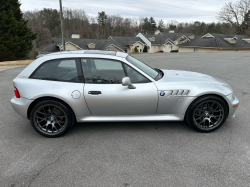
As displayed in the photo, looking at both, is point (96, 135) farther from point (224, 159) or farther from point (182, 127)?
point (224, 159)

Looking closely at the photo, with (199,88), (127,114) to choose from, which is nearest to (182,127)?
(199,88)

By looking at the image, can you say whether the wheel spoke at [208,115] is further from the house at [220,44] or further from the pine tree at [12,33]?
the house at [220,44]

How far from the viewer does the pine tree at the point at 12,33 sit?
72.5 feet

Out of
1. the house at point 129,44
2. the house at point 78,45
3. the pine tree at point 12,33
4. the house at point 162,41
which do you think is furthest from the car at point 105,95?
the house at point 162,41

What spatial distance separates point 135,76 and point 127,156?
1.44 metres

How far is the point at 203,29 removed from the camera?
8388 cm

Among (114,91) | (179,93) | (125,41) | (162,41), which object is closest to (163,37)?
(162,41)

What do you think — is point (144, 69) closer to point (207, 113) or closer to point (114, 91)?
point (114, 91)

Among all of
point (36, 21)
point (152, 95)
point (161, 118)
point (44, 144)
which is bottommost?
point (44, 144)

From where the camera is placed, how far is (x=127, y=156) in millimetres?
3041

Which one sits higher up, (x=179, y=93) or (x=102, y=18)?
(x=102, y=18)

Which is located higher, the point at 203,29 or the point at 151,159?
the point at 203,29

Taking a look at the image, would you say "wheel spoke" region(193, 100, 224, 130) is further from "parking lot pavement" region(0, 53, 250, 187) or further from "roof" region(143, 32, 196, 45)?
"roof" region(143, 32, 196, 45)

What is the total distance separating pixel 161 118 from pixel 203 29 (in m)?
91.4
